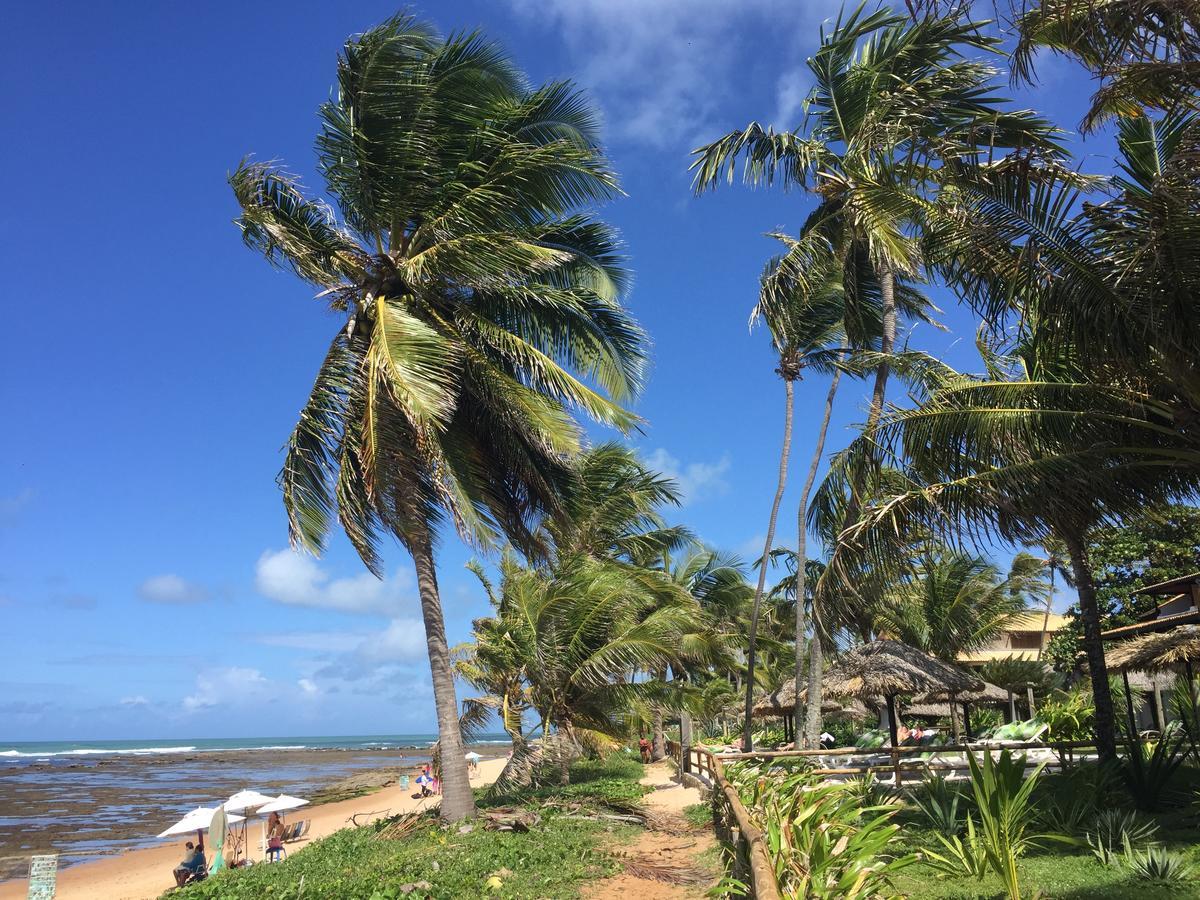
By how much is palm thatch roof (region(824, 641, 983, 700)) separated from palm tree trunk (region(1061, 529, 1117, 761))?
Answer: 6196mm

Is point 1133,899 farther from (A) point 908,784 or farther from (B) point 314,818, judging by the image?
(B) point 314,818

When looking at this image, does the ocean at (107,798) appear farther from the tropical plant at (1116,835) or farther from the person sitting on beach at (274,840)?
the tropical plant at (1116,835)

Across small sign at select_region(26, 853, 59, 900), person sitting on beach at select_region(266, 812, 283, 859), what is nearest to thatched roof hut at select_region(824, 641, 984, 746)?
person sitting on beach at select_region(266, 812, 283, 859)

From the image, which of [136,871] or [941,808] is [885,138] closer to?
[941,808]

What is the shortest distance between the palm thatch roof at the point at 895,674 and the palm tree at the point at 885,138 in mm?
1313

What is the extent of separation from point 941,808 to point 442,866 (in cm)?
475

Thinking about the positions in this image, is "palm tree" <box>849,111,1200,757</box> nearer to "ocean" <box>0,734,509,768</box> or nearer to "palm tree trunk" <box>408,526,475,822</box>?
"palm tree trunk" <box>408,526,475,822</box>

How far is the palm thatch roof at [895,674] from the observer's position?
16406 mm

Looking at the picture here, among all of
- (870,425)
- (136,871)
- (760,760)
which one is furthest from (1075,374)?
(136,871)

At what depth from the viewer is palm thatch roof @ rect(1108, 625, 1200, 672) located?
12.5 meters

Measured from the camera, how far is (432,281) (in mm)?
12289

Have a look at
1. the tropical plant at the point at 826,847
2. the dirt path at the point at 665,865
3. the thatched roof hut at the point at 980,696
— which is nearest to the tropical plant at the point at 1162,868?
the tropical plant at the point at 826,847

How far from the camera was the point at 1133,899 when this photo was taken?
5.58 m

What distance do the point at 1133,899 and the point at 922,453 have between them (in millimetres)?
4297
